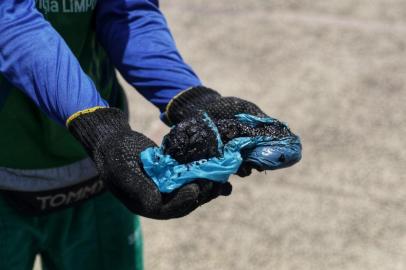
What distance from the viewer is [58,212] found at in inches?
95.6

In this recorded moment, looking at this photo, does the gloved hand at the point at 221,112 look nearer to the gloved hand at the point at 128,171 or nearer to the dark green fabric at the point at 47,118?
the gloved hand at the point at 128,171

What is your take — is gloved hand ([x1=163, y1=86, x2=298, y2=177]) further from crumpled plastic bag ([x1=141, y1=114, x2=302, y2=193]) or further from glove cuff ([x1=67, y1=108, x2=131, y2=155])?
glove cuff ([x1=67, y1=108, x2=131, y2=155])

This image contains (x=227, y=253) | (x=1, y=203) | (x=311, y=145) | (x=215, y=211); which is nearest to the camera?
(x=1, y=203)

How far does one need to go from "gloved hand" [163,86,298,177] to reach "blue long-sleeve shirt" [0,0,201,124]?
4 cm

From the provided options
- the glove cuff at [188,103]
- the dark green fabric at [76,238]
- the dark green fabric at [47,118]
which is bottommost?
the dark green fabric at [76,238]

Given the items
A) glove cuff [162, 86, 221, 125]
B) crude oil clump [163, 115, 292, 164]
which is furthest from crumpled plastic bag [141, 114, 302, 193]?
glove cuff [162, 86, 221, 125]

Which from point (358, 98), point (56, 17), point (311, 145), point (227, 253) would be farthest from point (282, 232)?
point (56, 17)

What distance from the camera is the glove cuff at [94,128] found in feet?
5.86

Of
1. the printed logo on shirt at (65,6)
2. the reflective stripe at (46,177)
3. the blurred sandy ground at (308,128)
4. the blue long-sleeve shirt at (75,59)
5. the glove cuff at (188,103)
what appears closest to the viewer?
the blue long-sleeve shirt at (75,59)

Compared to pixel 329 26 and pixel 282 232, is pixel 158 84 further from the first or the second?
pixel 329 26

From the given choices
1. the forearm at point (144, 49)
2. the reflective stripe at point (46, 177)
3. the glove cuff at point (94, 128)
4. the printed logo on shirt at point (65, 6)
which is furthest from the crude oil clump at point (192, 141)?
the reflective stripe at point (46, 177)

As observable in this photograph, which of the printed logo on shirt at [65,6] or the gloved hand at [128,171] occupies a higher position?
the printed logo on shirt at [65,6]

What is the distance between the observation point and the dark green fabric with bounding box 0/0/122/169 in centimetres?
216

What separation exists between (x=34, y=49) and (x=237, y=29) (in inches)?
129
